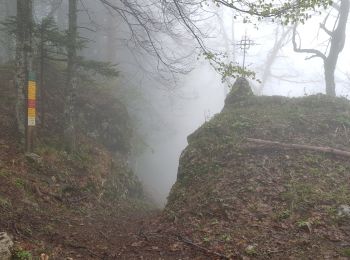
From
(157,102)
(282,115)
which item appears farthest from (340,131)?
(157,102)

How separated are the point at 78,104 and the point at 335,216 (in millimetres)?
10655

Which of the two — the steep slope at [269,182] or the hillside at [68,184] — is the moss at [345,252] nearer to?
the steep slope at [269,182]

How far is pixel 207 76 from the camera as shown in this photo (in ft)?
194

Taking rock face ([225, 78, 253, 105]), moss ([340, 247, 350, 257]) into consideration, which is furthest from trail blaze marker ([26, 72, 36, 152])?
rock face ([225, 78, 253, 105])

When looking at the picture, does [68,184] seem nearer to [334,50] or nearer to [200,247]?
[200,247]

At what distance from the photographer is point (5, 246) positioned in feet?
16.8

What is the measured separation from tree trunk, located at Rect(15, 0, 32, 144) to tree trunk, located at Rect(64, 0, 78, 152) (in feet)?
5.79

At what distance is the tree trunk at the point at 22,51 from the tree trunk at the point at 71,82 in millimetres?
1764

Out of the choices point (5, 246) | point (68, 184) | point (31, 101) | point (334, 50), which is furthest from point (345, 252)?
point (334, 50)

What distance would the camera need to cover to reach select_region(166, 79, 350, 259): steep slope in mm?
6477

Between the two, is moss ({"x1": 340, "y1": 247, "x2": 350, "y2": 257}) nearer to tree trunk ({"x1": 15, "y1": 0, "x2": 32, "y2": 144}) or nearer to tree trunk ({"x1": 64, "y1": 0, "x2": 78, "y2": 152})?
tree trunk ({"x1": 15, "y1": 0, "x2": 32, "y2": 144})

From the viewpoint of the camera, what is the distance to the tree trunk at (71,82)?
1146 centimetres

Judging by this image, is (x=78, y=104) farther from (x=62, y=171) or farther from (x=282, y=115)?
(x=282, y=115)

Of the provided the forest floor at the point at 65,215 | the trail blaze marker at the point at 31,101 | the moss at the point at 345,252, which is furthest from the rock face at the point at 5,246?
the moss at the point at 345,252
